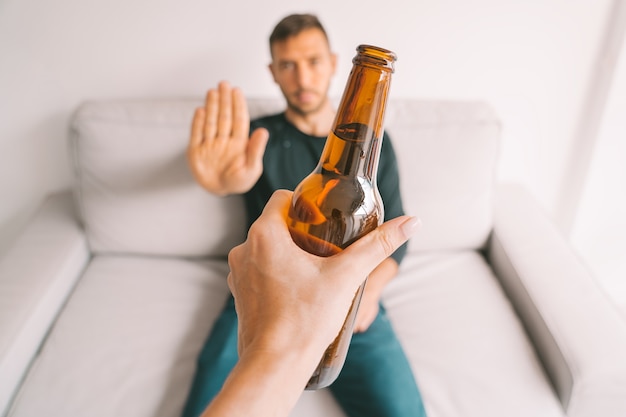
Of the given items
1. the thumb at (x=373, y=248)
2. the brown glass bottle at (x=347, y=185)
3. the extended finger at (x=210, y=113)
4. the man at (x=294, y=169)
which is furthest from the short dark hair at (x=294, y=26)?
the thumb at (x=373, y=248)

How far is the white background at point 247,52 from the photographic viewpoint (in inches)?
50.3

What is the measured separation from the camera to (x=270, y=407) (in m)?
0.45

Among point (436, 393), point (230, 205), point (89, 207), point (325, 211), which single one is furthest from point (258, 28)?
point (436, 393)

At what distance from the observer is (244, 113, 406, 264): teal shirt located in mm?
1144

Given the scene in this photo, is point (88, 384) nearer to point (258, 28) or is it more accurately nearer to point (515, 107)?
point (258, 28)

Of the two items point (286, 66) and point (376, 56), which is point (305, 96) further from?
point (376, 56)

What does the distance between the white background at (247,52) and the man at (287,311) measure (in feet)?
3.27

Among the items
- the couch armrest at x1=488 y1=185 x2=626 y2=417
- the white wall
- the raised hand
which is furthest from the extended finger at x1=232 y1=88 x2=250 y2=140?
the couch armrest at x1=488 y1=185 x2=626 y2=417

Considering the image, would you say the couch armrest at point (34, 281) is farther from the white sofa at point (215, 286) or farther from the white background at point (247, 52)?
the white background at point (247, 52)

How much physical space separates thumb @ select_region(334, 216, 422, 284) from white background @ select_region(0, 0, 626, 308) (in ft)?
3.25

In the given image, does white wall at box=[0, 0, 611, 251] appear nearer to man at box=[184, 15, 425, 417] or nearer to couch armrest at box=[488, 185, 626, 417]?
man at box=[184, 15, 425, 417]

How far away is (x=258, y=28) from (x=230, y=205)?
1.73 ft

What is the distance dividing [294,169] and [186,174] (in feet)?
1.00

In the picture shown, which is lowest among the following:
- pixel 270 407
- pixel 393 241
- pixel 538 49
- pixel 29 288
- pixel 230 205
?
pixel 29 288
